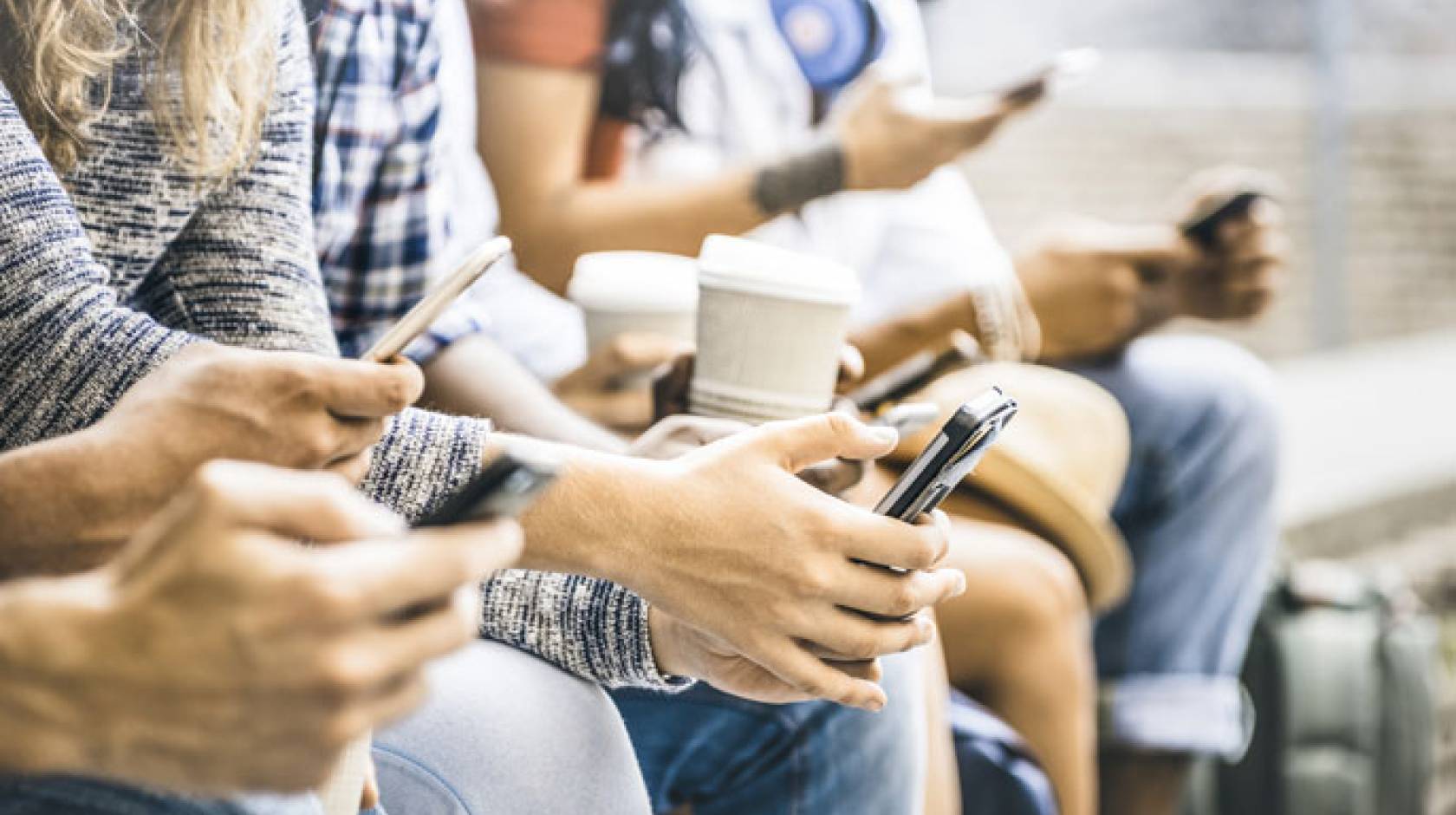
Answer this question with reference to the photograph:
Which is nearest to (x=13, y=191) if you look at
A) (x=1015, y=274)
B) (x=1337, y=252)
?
(x=1015, y=274)

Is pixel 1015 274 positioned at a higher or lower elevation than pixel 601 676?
lower

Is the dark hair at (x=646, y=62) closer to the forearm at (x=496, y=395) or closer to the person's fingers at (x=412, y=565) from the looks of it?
the forearm at (x=496, y=395)

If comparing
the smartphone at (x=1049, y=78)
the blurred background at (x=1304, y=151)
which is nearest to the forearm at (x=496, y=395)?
the smartphone at (x=1049, y=78)

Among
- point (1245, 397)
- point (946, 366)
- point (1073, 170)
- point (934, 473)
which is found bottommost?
point (1073, 170)

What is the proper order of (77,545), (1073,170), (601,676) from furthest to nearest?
(1073,170) → (601,676) → (77,545)

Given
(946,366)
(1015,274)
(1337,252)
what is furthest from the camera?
(1337,252)

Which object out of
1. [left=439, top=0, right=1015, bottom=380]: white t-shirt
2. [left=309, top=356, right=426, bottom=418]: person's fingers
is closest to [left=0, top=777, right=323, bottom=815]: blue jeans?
[left=309, top=356, right=426, bottom=418]: person's fingers

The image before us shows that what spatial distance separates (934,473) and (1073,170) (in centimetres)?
543

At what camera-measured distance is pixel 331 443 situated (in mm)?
693

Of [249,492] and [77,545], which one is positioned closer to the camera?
[249,492]

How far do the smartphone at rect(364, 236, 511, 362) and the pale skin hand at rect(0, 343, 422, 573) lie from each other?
0.04 ft

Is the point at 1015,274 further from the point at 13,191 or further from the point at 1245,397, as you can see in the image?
the point at 13,191

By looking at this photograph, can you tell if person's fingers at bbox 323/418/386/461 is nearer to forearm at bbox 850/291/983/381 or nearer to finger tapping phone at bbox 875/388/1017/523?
finger tapping phone at bbox 875/388/1017/523

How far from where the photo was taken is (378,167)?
117 centimetres
